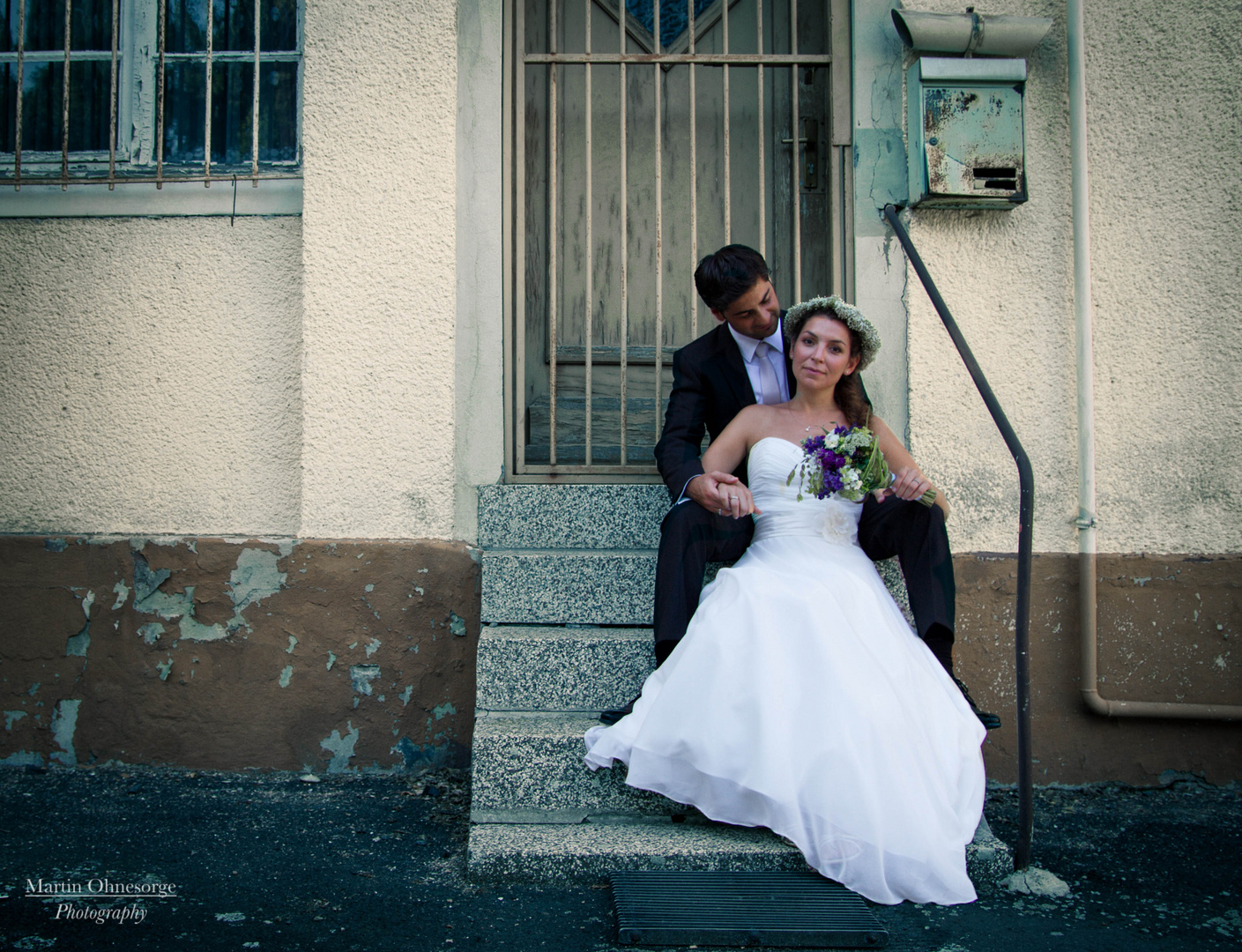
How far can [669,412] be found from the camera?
3219 millimetres

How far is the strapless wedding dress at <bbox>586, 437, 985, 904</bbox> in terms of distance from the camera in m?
2.19

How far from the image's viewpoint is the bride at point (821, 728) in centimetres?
219

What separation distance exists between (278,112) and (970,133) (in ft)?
8.95

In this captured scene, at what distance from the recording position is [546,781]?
2592mm

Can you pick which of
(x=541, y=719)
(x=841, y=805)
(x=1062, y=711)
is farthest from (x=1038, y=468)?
(x=541, y=719)

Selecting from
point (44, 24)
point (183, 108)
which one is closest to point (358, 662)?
point (183, 108)

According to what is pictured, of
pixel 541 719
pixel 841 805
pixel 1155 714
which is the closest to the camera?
pixel 841 805

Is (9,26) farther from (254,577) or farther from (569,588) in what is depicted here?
(569,588)

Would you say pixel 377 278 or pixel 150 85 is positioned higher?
pixel 150 85

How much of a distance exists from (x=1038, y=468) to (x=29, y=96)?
14.1 feet

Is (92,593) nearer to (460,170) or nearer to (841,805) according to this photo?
(460,170)

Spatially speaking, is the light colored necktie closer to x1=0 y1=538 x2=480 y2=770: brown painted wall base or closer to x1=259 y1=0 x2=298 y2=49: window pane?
x1=0 y1=538 x2=480 y2=770: brown painted wall base

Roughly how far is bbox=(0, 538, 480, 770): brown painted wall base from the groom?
2.84ft

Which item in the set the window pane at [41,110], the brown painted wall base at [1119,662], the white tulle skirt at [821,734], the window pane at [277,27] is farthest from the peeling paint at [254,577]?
the brown painted wall base at [1119,662]
